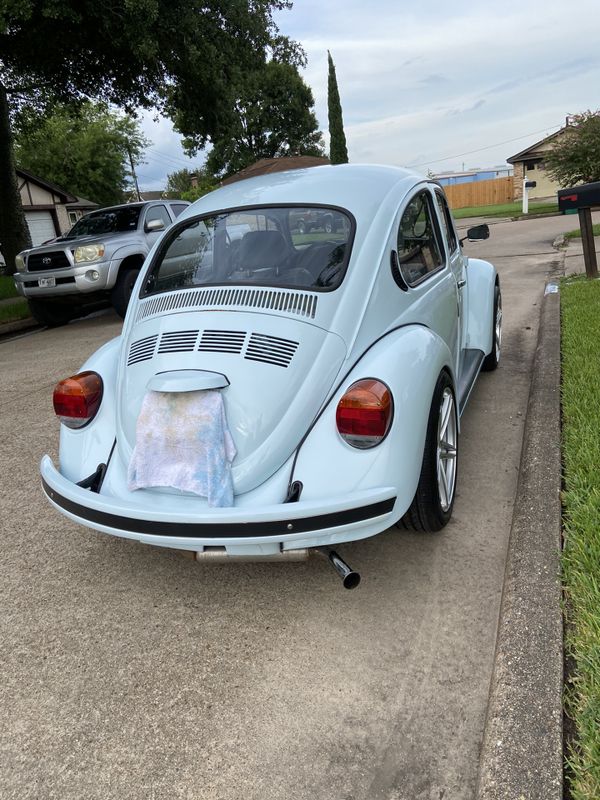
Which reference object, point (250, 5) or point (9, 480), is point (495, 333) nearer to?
point (9, 480)

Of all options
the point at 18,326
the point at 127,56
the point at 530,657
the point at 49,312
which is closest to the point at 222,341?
the point at 530,657

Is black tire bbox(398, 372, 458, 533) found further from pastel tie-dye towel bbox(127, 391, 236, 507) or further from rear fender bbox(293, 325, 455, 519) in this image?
pastel tie-dye towel bbox(127, 391, 236, 507)

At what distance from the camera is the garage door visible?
120ft

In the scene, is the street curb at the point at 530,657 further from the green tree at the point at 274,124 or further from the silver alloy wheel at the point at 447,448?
the green tree at the point at 274,124

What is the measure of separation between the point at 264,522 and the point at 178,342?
967 mm

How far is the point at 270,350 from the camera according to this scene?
2.55 meters

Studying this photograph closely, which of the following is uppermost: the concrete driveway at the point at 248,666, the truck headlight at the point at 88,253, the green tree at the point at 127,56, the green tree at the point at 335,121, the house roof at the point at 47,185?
the green tree at the point at 335,121

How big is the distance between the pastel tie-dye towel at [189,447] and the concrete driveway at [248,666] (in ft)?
2.01

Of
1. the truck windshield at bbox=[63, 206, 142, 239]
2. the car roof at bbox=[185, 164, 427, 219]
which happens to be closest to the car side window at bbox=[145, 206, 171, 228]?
the truck windshield at bbox=[63, 206, 142, 239]

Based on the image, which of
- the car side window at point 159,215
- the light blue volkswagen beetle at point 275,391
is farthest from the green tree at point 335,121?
the light blue volkswagen beetle at point 275,391

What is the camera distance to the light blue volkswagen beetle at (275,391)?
91.3 inches

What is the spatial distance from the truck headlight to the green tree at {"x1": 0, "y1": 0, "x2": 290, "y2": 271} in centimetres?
329

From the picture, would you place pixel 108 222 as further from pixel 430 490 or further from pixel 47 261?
pixel 430 490

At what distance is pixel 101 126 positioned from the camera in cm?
4381
